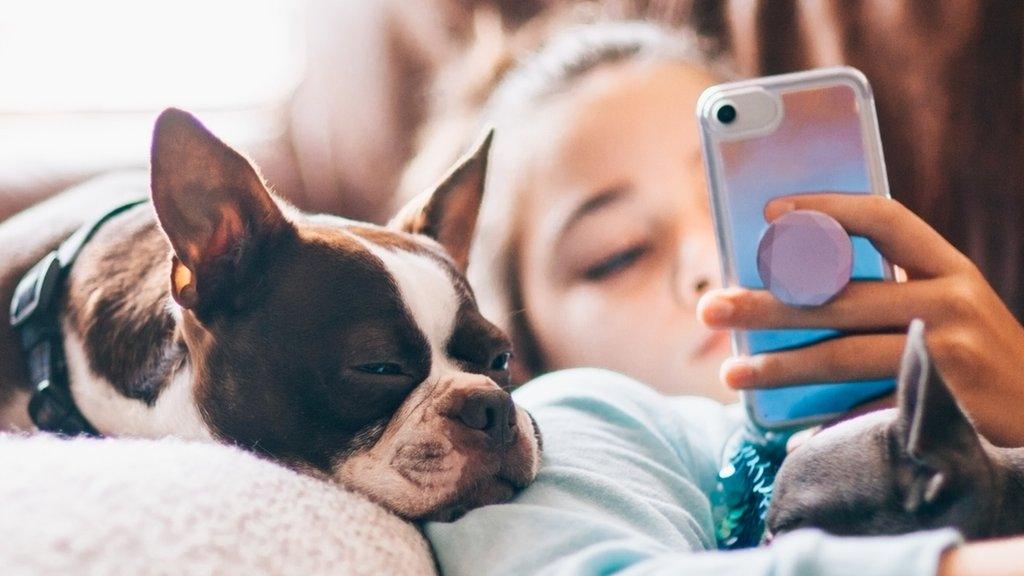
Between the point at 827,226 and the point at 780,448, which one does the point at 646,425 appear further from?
the point at 827,226

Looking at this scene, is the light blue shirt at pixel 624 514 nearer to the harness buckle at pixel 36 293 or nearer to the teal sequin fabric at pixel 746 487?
the teal sequin fabric at pixel 746 487

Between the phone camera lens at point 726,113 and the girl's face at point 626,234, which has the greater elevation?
the phone camera lens at point 726,113

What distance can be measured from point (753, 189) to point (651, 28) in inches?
27.7

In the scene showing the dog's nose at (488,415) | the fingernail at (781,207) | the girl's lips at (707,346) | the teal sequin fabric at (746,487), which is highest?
the fingernail at (781,207)

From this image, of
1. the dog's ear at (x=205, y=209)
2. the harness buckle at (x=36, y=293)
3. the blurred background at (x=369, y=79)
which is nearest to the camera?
the dog's ear at (x=205, y=209)

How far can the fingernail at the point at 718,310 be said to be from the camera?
0.88 meters

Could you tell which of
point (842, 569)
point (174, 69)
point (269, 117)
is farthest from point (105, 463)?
point (174, 69)

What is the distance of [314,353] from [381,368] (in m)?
0.06

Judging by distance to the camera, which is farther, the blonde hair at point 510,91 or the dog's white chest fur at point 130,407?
the blonde hair at point 510,91

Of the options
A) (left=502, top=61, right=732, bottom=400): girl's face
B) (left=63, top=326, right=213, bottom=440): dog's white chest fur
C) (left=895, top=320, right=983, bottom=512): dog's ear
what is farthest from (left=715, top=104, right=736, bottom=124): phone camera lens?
(left=63, top=326, right=213, bottom=440): dog's white chest fur

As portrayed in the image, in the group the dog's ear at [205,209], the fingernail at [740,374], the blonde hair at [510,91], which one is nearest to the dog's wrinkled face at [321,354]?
the dog's ear at [205,209]

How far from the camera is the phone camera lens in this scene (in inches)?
36.6

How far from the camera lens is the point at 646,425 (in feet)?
3.15

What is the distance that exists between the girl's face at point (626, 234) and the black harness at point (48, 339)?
65cm
